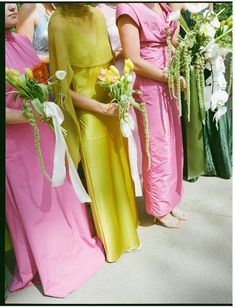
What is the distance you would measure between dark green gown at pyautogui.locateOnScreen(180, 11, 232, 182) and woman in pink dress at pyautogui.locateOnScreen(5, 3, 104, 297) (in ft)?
5.41

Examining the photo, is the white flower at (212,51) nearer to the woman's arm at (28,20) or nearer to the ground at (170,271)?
the woman's arm at (28,20)

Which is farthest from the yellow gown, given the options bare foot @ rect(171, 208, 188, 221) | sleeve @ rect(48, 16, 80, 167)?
bare foot @ rect(171, 208, 188, 221)

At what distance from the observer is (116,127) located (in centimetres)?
235

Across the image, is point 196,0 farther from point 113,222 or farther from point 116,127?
point 113,222

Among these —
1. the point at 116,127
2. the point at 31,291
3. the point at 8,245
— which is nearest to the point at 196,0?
the point at 116,127

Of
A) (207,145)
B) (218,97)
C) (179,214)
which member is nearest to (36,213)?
(179,214)

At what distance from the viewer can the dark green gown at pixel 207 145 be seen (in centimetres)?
352

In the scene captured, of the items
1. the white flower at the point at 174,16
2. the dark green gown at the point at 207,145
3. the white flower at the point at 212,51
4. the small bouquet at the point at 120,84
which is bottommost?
the dark green gown at the point at 207,145

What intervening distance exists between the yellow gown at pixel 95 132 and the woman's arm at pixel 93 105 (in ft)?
0.14

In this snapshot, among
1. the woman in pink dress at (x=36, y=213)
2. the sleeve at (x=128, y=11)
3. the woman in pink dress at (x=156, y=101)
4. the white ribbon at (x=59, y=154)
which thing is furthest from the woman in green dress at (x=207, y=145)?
the white ribbon at (x=59, y=154)

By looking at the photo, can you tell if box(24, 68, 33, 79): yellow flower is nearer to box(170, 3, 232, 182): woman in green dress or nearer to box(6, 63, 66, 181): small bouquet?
box(6, 63, 66, 181): small bouquet

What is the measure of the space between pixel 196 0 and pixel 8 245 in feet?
6.55

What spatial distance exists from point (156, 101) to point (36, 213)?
1.06 metres
